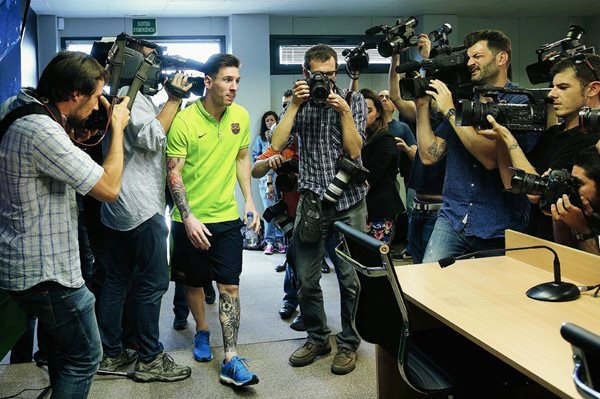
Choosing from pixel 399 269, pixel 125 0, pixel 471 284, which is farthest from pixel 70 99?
pixel 125 0

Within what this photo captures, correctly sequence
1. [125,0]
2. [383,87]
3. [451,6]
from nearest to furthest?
[125,0]
[451,6]
[383,87]

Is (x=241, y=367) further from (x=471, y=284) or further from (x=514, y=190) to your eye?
(x=514, y=190)

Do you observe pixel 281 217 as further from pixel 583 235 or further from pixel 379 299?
pixel 583 235

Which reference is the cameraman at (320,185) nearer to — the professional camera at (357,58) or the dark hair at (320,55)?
the dark hair at (320,55)

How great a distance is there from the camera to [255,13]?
23.6ft

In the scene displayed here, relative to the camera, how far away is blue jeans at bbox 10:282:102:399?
193cm

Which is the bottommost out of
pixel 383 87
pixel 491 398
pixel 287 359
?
pixel 287 359

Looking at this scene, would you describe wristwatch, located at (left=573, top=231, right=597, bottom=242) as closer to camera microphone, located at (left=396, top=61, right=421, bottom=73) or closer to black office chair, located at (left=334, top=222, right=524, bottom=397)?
black office chair, located at (left=334, top=222, right=524, bottom=397)

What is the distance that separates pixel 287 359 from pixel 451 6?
526cm

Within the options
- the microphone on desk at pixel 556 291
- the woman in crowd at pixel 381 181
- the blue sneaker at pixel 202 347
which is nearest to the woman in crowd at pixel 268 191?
the woman in crowd at pixel 381 181

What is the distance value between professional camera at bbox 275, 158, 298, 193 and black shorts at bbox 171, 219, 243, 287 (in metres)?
0.45

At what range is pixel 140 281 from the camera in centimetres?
286

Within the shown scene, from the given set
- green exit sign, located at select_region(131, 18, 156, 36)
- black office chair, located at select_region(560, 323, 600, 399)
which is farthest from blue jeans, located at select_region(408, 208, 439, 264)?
green exit sign, located at select_region(131, 18, 156, 36)

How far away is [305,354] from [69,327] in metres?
1.41
